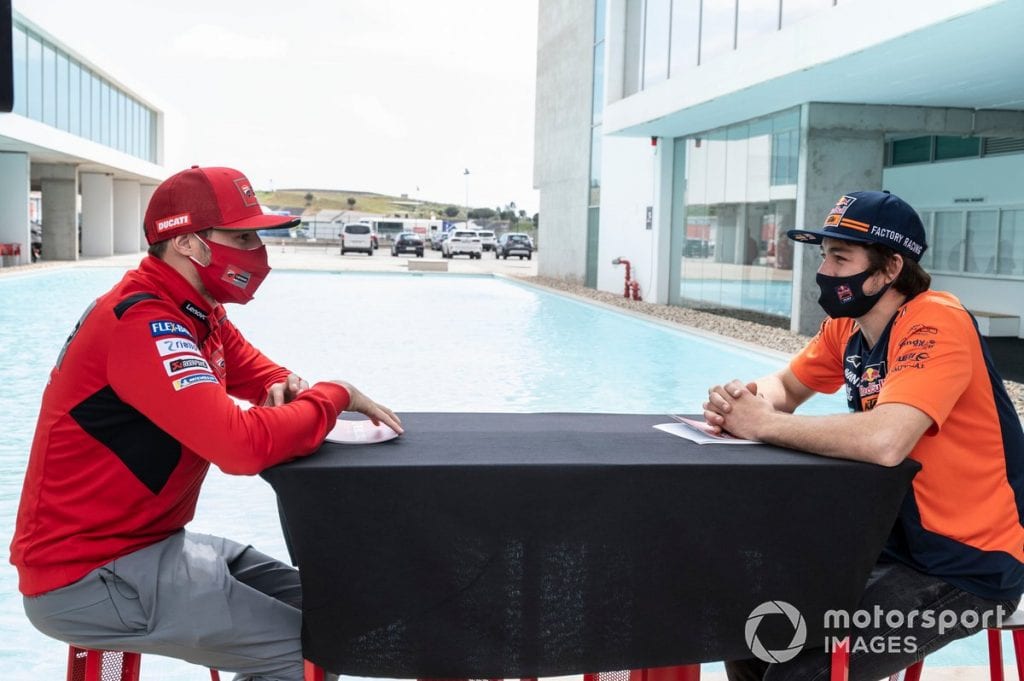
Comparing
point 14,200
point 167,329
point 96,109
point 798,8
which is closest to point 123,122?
point 96,109

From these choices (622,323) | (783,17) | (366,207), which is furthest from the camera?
(366,207)

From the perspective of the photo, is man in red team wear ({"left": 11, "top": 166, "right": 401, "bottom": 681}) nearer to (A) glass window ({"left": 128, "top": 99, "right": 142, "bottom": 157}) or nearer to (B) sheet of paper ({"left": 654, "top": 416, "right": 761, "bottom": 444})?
(B) sheet of paper ({"left": 654, "top": 416, "right": 761, "bottom": 444})

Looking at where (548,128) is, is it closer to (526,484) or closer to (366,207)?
(526,484)

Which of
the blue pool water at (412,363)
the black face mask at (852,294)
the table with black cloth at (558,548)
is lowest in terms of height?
the blue pool water at (412,363)

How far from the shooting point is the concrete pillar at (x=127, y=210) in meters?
52.1

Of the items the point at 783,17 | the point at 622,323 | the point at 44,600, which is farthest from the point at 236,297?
the point at 622,323

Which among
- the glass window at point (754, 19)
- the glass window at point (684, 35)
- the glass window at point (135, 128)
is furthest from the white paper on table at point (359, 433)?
the glass window at point (135, 128)

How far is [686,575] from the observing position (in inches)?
97.7

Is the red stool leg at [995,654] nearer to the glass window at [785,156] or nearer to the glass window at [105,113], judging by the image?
the glass window at [785,156]

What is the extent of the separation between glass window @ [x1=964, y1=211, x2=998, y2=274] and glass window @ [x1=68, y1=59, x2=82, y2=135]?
104ft

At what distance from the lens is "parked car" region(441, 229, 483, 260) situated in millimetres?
55594

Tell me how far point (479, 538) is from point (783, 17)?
47.8 ft

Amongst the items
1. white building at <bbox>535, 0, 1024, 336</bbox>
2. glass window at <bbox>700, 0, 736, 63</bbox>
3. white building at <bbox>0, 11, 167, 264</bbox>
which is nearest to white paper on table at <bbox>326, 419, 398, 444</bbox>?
white building at <bbox>535, 0, 1024, 336</bbox>

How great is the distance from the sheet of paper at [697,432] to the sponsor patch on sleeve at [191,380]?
1.26 metres
